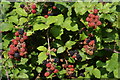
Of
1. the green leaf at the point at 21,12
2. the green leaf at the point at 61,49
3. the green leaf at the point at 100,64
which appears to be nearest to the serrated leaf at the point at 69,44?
the green leaf at the point at 61,49

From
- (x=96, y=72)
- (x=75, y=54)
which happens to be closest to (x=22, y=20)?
(x=75, y=54)

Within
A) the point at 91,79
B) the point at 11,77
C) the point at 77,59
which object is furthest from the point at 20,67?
the point at 91,79

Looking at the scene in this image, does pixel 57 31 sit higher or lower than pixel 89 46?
higher

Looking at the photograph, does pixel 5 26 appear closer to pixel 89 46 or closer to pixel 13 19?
pixel 13 19

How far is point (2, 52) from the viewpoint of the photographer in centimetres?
193

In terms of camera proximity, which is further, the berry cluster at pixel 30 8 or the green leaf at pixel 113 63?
the berry cluster at pixel 30 8

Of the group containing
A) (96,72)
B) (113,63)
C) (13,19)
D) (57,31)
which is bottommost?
(96,72)

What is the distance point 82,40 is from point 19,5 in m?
0.59

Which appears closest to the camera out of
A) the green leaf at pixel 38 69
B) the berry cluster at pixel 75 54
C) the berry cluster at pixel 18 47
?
the berry cluster at pixel 18 47

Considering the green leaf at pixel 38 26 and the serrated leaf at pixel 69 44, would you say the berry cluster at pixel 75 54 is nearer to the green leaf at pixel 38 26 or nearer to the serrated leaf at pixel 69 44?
the serrated leaf at pixel 69 44

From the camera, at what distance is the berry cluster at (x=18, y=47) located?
1.80 meters

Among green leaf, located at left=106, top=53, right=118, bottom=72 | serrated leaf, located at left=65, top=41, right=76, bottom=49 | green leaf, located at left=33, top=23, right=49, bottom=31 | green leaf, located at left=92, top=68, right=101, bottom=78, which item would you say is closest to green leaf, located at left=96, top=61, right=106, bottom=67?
green leaf, located at left=92, top=68, right=101, bottom=78

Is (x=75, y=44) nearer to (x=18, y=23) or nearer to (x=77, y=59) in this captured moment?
(x=77, y=59)

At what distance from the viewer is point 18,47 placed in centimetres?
183
